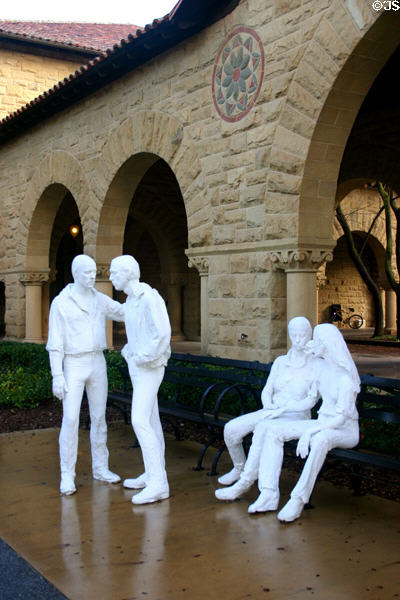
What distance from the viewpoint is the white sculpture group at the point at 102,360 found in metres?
4.90

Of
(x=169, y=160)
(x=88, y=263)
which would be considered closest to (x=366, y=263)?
(x=169, y=160)

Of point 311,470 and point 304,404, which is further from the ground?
point 304,404

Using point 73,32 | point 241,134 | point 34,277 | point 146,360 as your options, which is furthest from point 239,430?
point 73,32

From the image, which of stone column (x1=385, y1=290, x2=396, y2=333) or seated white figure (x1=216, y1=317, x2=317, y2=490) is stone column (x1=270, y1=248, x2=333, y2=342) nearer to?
seated white figure (x1=216, y1=317, x2=317, y2=490)

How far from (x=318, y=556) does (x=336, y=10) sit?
18.3 ft

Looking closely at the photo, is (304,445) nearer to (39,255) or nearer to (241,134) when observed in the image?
(241,134)

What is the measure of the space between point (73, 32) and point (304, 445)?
2120 centimetres

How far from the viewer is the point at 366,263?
76.4 feet

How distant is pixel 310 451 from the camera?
439 centimetres

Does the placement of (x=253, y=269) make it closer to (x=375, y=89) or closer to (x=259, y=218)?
(x=259, y=218)

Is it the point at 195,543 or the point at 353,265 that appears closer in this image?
the point at 195,543

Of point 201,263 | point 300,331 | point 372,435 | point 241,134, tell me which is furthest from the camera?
point 201,263

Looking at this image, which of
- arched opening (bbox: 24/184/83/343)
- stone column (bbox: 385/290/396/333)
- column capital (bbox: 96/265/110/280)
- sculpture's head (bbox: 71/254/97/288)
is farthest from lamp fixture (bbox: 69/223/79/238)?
sculpture's head (bbox: 71/254/97/288)

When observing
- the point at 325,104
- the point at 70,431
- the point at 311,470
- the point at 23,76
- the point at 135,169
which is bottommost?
the point at 311,470
